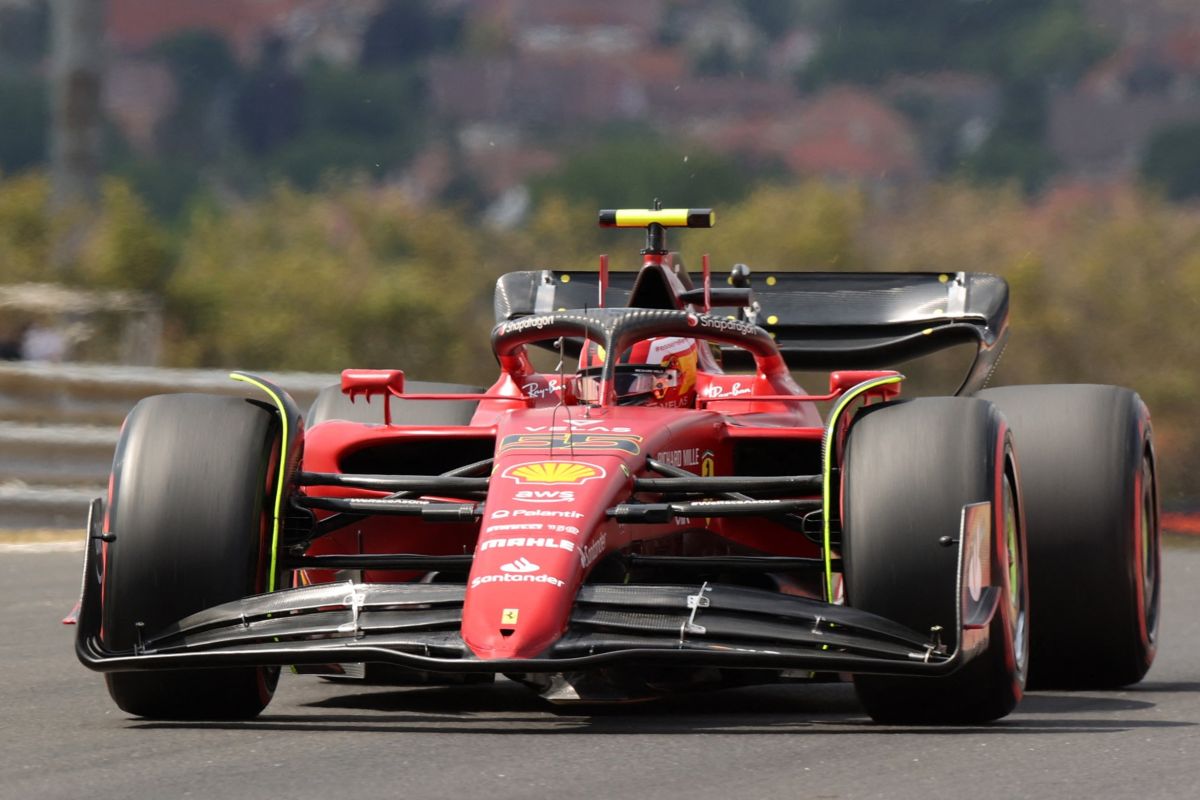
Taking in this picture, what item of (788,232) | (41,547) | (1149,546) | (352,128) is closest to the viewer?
(1149,546)

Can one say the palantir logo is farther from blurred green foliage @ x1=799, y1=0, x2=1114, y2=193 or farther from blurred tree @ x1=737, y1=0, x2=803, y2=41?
blurred tree @ x1=737, y1=0, x2=803, y2=41

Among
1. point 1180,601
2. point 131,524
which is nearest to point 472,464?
point 131,524

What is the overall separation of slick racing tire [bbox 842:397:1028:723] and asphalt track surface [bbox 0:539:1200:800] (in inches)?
4.7

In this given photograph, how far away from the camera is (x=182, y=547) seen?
20.6 feet

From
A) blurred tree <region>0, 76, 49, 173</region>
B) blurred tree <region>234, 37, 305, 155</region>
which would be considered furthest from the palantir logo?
blurred tree <region>0, 76, 49, 173</region>

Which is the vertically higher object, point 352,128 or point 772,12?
point 772,12

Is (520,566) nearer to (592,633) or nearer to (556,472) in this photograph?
(592,633)

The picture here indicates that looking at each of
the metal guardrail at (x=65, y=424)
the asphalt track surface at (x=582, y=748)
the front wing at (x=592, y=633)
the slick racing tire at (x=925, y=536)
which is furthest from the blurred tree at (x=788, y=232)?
the front wing at (x=592, y=633)

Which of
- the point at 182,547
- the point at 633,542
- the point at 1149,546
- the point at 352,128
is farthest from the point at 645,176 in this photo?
the point at 182,547

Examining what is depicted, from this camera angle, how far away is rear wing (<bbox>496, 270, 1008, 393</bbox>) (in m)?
9.41

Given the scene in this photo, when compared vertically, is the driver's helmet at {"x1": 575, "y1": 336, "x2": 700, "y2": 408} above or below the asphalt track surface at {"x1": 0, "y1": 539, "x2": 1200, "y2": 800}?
above

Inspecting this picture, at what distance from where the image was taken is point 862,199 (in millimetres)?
18797

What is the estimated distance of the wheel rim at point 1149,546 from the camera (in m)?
7.85

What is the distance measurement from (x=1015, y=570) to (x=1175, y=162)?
12.8m
